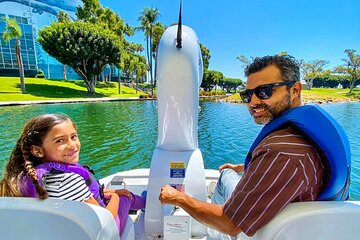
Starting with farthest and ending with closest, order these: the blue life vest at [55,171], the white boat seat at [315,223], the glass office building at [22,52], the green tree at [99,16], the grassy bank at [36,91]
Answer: the glass office building at [22,52] < the green tree at [99,16] < the grassy bank at [36,91] < the blue life vest at [55,171] < the white boat seat at [315,223]

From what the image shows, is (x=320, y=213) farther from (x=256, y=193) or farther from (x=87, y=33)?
(x=87, y=33)

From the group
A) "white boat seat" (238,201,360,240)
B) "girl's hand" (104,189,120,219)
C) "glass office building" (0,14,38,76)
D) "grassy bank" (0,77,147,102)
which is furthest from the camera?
"glass office building" (0,14,38,76)

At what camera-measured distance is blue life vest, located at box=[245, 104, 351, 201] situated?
3.04 feet

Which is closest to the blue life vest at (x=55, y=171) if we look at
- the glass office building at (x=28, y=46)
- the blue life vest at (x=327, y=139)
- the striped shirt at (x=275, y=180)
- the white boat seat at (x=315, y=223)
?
the striped shirt at (x=275, y=180)

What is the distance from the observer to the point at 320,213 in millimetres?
881

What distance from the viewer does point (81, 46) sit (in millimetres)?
24359

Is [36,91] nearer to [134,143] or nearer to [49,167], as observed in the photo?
[134,143]

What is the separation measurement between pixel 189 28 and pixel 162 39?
0.25 metres

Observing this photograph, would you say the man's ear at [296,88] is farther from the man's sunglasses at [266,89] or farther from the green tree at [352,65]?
the green tree at [352,65]

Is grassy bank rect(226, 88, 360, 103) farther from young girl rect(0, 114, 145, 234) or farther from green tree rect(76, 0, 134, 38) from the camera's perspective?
young girl rect(0, 114, 145, 234)

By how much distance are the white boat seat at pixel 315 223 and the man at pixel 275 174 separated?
3 centimetres

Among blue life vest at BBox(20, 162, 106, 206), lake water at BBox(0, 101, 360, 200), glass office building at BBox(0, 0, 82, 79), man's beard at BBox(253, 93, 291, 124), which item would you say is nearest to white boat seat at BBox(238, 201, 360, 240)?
man's beard at BBox(253, 93, 291, 124)

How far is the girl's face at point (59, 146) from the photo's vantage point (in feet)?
4.30

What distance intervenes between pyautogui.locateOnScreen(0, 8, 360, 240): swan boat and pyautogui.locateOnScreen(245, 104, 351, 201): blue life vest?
7 centimetres
